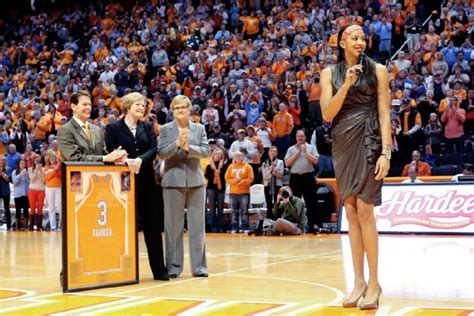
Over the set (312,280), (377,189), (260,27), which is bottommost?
(312,280)

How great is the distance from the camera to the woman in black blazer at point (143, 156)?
27.1ft

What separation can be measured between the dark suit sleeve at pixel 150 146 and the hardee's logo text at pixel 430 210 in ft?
24.2

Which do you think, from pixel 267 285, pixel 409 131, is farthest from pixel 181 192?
pixel 409 131

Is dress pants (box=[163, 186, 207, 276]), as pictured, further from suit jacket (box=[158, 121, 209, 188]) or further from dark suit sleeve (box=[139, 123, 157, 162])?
dark suit sleeve (box=[139, 123, 157, 162])

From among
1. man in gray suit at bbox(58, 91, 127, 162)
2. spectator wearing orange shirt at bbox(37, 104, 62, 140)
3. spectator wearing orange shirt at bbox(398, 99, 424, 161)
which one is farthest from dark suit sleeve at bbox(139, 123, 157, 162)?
spectator wearing orange shirt at bbox(37, 104, 62, 140)

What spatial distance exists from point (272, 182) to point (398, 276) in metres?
8.72

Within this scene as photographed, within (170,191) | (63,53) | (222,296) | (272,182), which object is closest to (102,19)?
(63,53)

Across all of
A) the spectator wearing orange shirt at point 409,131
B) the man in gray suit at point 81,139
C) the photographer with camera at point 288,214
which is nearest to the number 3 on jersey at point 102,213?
the man in gray suit at point 81,139

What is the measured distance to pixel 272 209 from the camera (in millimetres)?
16672

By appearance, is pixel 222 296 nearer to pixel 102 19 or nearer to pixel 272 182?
pixel 272 182

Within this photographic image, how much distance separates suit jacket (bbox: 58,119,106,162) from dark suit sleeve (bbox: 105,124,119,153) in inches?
7.7

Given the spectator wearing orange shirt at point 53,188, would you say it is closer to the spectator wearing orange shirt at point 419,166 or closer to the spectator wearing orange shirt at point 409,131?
the spectator wearing orange shirt at point 409,131

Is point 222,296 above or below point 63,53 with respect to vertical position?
below

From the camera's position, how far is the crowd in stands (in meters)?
17.2
